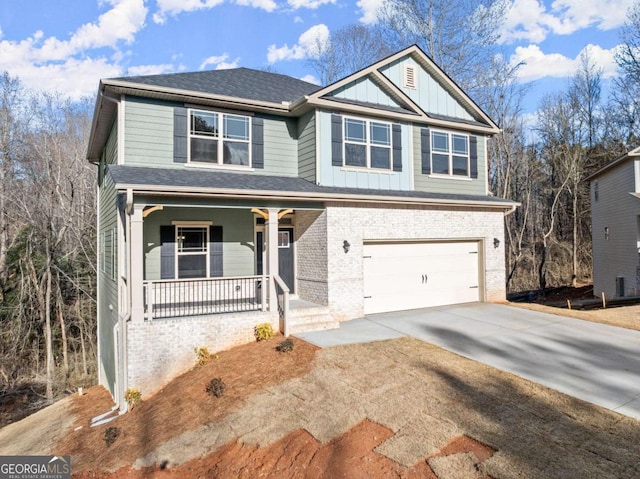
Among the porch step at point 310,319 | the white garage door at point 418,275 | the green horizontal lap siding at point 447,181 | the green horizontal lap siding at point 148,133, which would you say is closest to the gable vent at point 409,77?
the green horizontal lap siding at point 447,181

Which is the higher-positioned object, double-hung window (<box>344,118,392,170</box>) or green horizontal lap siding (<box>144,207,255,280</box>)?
double-hung window (<box>344,118,392,170</box>)

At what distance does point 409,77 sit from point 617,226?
14.8 metres

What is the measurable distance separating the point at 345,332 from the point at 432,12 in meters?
19.8

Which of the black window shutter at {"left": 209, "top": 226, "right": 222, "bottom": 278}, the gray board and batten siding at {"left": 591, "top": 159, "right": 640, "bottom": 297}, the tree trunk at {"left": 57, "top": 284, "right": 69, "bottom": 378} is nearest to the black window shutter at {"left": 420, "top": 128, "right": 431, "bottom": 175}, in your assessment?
the black window shutter at {"left": 209, "top": 226, "right": 222, "bottom": 278}

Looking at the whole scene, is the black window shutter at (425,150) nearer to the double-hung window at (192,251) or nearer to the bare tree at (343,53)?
the double-hung window at (192,251)

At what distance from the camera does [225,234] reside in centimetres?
1125

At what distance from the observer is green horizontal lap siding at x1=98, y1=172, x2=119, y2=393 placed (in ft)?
35.9

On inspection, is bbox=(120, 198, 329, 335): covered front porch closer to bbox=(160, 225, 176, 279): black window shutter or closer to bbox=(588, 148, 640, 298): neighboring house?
bbox=(160, 225, 176, 279): black window shutter

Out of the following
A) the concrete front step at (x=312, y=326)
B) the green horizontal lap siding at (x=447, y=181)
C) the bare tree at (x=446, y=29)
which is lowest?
the concrete front step at (x=312, y=326)

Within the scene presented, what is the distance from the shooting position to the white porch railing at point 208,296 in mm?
9672

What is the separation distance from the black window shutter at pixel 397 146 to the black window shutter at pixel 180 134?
19.6 feet

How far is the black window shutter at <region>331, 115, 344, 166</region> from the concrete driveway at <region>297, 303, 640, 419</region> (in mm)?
4461

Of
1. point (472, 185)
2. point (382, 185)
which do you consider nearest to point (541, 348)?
point (382, 185)

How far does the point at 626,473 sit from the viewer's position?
4270mm
